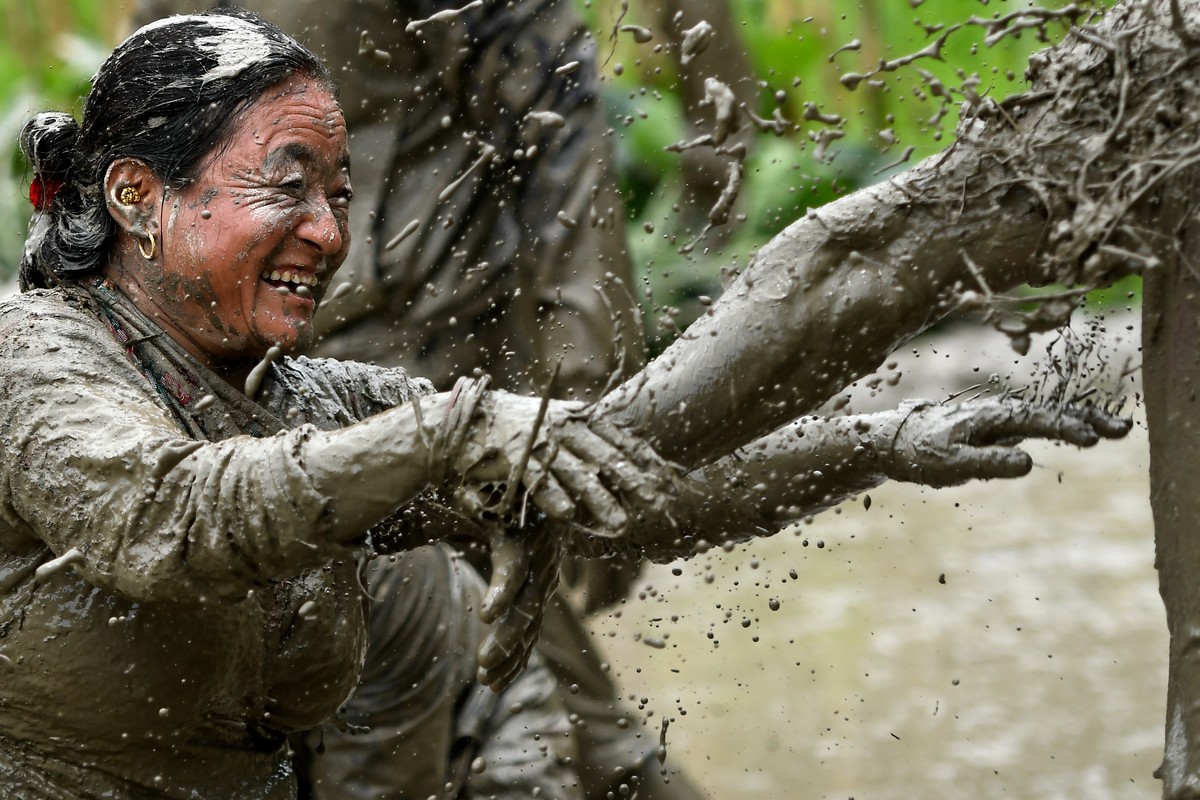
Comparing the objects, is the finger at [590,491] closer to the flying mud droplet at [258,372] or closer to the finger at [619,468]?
the finger at [619,468]

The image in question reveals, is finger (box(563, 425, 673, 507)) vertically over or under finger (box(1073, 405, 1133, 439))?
over

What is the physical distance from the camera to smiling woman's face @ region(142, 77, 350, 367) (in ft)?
8.78

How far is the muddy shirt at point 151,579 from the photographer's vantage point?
2.27 metres

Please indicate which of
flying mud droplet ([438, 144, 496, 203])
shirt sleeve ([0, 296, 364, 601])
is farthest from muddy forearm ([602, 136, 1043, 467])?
flying mud droplet ([438, 144, 496, 203])

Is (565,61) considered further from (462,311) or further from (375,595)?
(375,595)

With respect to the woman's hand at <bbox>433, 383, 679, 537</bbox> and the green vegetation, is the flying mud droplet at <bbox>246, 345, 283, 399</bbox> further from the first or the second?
the green vegetation

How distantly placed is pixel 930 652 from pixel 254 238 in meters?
4.35

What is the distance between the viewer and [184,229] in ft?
8.84

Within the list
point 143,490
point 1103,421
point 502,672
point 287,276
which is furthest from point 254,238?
point 1103,421

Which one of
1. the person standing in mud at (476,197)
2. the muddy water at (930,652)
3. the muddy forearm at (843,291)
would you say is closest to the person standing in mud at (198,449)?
the muddy forearm at (843,291)

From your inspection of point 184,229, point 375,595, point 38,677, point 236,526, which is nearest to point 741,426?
point 236,526

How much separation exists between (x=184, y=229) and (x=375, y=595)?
4.85 ft

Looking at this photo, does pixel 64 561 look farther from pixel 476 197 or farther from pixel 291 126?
pixel 476 197

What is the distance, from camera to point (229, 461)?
2.29 m
